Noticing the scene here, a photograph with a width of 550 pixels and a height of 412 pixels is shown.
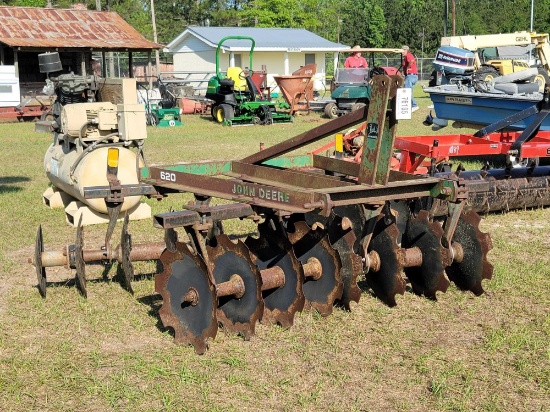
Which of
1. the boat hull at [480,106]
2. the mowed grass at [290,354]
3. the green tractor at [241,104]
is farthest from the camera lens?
the green tractor at [241,104]

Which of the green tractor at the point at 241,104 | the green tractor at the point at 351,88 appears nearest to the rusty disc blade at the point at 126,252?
the green tractor at the point at 241,104

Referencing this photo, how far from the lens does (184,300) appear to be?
4680 millimetres

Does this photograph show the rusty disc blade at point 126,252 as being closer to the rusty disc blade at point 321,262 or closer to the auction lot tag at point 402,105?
the rusty disc blade at point 321,262

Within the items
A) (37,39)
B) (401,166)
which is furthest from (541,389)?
(37,39)

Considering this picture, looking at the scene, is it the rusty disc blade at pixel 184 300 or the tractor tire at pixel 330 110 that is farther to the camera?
the tractor tire at pixel 330 110

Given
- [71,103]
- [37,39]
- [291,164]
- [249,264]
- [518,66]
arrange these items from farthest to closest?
[37,39] → [518,66] → [71,103] → [291,164] → [249,264]

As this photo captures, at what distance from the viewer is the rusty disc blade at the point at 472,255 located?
17.4ft

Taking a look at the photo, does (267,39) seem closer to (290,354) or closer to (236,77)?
(236,77)

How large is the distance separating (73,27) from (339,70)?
1070 centimetres

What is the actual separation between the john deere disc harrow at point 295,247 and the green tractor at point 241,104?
1518cm

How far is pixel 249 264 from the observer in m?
4.66

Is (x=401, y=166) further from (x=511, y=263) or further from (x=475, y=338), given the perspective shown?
(x=475, y=338)

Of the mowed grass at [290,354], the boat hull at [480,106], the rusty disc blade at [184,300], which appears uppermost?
the boat hull at [480,106]

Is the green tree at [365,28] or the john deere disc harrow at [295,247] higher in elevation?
the green tree at [365,28]
